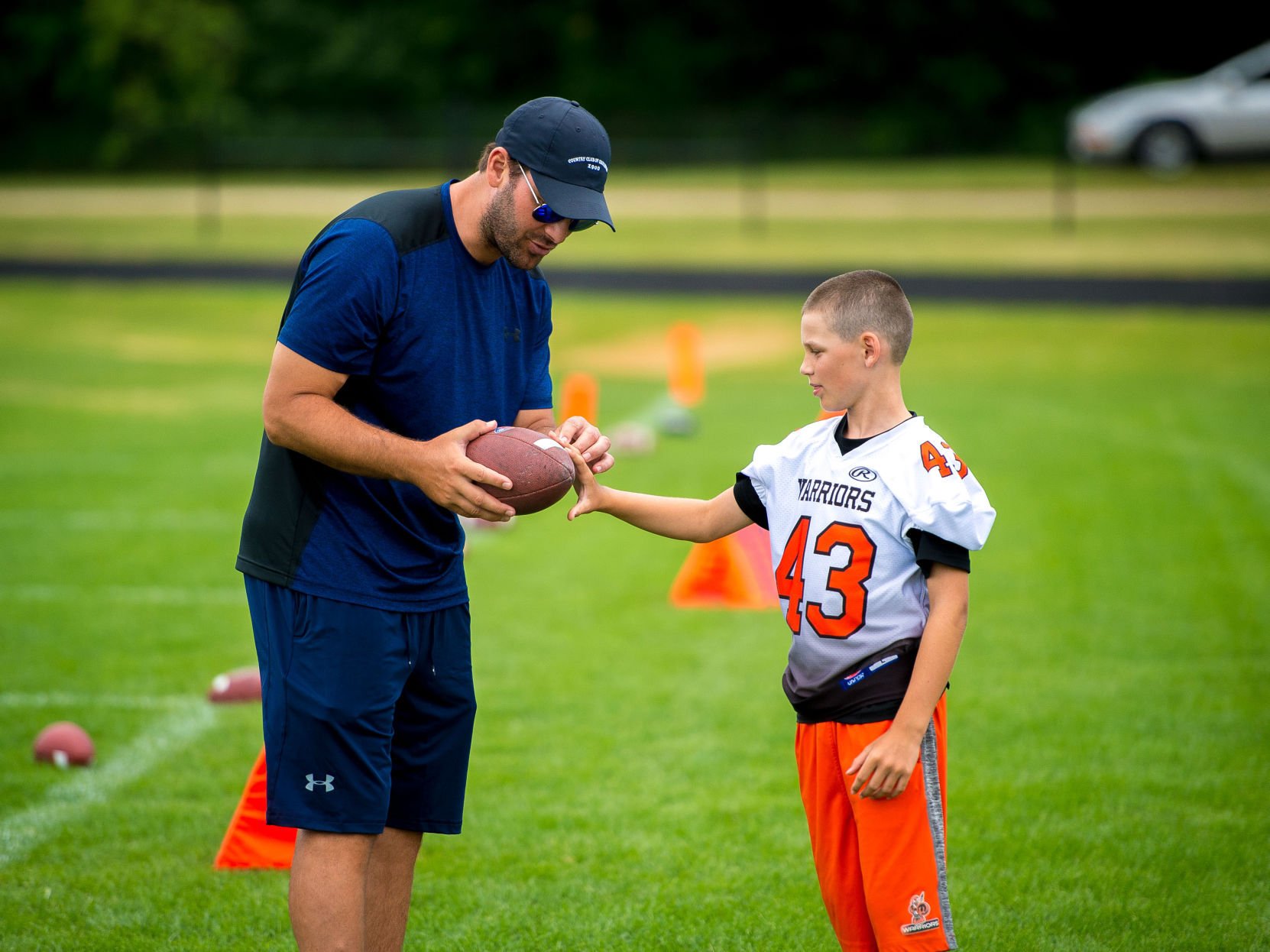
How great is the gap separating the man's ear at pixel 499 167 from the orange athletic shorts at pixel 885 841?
1.46m

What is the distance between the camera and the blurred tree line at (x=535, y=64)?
3800cm

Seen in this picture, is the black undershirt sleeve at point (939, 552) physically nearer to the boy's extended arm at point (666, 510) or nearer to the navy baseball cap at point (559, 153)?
the boy's extended arm at point (666, 510)

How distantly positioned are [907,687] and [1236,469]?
28.1ft

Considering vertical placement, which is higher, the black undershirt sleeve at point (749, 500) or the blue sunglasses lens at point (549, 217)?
the blue sunglasses lens at point (549, 217)

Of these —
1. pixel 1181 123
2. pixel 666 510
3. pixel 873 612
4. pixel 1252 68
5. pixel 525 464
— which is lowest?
pixel 873 612

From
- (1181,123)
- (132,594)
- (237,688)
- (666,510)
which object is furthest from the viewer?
(1181,123)

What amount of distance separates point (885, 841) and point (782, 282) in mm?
18674

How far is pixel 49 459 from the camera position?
11.5 m

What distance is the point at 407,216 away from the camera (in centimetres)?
314

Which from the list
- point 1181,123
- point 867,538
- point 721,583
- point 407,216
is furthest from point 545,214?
point 1181,123

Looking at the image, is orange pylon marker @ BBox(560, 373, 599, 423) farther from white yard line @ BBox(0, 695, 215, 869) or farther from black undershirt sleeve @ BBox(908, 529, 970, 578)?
black undershirt sleeve @ BBox(908, 529, 970, 578)

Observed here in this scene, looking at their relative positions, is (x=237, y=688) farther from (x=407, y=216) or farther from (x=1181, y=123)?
(x=1181, y=123)

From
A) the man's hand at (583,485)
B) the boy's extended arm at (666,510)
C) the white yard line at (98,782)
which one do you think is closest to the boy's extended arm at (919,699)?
the boy's extended arm at (666,510)

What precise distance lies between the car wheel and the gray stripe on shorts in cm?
2715
